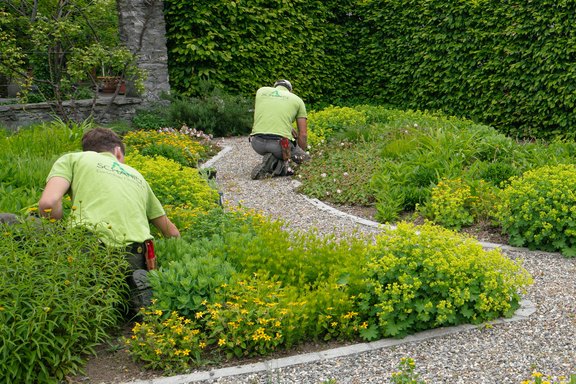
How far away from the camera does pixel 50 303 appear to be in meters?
3.57

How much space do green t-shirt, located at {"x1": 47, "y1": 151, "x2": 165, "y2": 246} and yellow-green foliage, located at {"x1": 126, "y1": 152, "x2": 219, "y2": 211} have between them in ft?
5.45

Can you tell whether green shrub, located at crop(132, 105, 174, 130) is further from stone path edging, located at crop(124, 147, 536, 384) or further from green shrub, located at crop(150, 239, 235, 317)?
stone path edging, located at crop(124, 147, 536, 384)

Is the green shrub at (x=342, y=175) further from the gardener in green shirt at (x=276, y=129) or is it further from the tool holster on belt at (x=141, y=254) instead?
the tool holster on belt at (x=141, y=254)

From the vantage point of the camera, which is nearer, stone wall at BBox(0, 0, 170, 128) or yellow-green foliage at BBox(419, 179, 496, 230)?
yellow-green foliage at BBox(419, 179, 496, 230)

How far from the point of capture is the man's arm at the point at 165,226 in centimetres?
494

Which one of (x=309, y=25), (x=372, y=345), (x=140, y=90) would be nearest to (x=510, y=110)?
(x=309, y=25)

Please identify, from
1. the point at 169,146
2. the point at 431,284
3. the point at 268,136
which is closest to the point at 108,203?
the point at 431,284

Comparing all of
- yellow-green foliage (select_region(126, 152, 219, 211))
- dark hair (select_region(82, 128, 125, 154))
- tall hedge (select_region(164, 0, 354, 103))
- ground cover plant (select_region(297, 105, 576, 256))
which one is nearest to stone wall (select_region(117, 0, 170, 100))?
tall hedge (select_region(164, 0, 354, 103))

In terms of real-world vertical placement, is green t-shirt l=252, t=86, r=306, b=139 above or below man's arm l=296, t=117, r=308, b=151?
above

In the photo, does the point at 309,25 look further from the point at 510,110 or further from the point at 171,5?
the point at 510,110

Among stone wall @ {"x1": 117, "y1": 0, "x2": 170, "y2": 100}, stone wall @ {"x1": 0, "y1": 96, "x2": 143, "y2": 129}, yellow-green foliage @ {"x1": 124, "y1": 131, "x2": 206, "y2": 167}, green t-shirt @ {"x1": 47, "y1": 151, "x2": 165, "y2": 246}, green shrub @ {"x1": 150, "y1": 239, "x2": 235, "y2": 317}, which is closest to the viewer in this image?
green shrub @ {"x1": 150, "y1": 239, "x2": 235, "y2": 317}

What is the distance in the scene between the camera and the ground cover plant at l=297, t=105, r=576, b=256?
21.7ft

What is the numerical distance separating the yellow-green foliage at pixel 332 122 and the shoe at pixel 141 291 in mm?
6528

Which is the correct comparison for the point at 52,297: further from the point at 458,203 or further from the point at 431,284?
the point at 458,203
